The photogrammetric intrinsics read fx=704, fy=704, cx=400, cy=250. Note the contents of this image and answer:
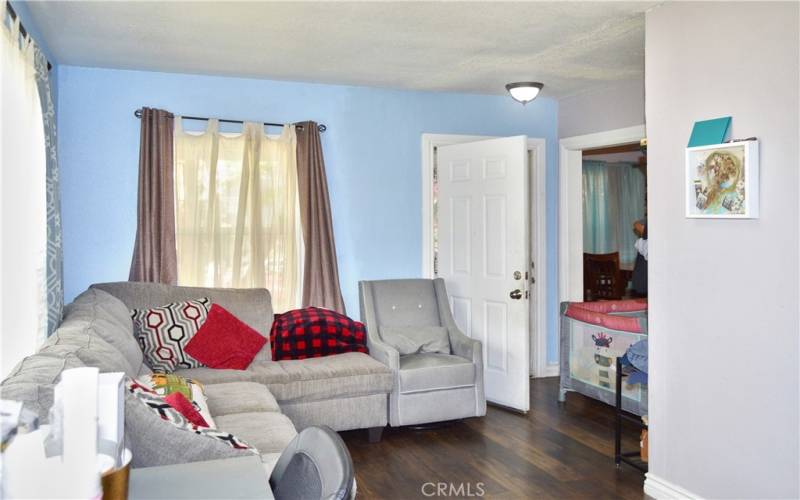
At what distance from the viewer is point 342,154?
534 centimetres

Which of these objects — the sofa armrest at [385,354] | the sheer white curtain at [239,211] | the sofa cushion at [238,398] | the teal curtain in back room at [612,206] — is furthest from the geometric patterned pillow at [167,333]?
the teal curtain in back room at [612,206]

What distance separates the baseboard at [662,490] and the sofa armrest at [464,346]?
149 centimetres

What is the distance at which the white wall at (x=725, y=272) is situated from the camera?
107 inches

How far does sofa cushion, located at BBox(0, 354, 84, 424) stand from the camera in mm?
2000

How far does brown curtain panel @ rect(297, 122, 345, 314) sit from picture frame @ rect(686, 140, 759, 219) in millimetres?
2709

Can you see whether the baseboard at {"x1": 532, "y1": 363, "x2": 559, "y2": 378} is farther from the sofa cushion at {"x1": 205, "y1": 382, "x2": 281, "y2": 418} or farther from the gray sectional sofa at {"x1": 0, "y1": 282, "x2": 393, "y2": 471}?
the sofa cushion at {"x1": 205, "y1": 382, "x2": 281, "y2": 418}

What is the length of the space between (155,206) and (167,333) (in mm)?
953

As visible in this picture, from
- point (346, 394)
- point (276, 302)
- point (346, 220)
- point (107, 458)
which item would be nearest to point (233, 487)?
point (107, 458)

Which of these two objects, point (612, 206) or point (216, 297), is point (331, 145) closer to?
point (216, 297)

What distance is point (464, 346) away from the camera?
4.88 m

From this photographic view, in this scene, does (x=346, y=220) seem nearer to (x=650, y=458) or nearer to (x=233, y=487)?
(x=650, y=458)

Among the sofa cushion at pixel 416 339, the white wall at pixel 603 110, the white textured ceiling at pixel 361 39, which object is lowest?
the sofa cushion at pixel 416 339

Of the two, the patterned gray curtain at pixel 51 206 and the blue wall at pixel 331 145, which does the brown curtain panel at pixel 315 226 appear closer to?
the blue wall at pixel 331 145

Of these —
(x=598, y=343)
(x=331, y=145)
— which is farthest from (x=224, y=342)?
(x=598, y=343)
